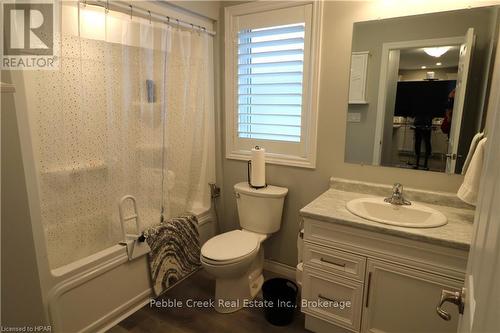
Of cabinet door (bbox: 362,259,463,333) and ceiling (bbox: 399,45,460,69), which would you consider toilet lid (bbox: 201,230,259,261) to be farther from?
ceiling (bbox: 399,45,460,69)

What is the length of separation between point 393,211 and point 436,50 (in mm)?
992

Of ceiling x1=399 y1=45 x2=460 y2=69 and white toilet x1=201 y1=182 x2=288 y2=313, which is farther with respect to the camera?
white toilet x1=201 y1=182 x2=288 y2=313

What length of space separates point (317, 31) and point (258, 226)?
4.93 ft

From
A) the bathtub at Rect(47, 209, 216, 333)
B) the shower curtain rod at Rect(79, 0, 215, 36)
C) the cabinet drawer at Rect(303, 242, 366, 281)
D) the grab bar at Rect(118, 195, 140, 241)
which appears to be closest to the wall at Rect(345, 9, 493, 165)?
the cabinet drawer at Rect(303, 242, 366, 281)

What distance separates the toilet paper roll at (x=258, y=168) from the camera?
91.9 inches

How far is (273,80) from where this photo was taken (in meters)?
2.39

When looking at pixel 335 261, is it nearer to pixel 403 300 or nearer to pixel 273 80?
pixel 403 300

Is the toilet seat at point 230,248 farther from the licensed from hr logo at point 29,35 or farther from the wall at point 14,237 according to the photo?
the licensed from hr logo at point 29,35

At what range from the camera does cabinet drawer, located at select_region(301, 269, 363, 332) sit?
1703 millimetres

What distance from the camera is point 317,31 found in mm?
2115

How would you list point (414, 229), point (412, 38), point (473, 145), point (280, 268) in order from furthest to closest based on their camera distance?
1. point (280, 268)
2. point (412, 38)
3. point (473, 145)
4. point (414, 229)

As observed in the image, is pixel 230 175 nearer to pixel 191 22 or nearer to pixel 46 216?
pixel 191 22

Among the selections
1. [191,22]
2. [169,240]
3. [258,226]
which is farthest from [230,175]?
[191,22]

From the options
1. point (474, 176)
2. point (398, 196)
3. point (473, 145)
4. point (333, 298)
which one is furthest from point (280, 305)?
point (473, 145)
